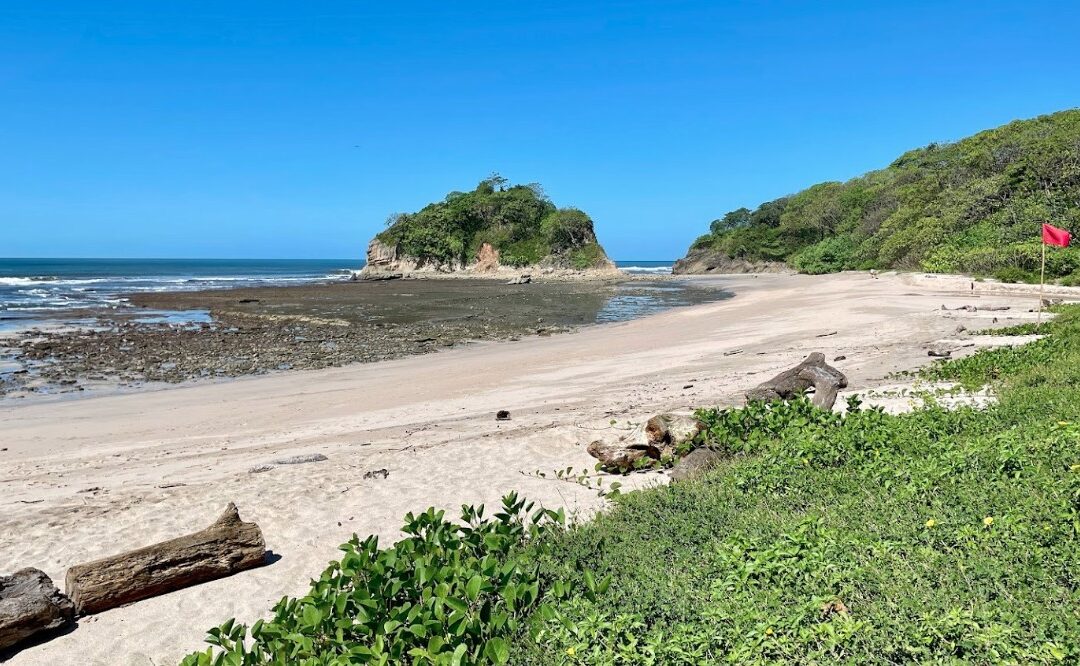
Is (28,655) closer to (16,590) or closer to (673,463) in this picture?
(16,590)

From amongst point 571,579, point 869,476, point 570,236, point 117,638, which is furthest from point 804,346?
point 570,236

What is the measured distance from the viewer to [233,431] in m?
10.6

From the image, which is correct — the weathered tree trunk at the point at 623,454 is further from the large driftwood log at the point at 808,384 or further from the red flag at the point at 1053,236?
the red flag at the point at 1053,236

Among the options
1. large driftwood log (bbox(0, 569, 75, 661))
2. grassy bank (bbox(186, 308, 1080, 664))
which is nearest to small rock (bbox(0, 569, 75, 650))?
large driftwood log (bbox(0, 569, 75, 661))

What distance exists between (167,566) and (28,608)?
0.86 meters

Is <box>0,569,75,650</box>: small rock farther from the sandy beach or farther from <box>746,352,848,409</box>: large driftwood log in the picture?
<box>746,352,848,409</box>: large driftwood log

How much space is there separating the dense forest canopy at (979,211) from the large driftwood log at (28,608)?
32.3 metres

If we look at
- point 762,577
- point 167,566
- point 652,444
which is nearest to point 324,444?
point 167,566

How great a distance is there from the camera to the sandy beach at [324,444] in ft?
17.7

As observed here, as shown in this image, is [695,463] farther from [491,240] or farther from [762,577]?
[491,240]

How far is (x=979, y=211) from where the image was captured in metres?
37.0

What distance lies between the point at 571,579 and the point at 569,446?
4309mm

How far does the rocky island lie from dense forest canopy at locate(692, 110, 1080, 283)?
25.6 m

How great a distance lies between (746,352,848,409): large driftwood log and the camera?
8953 mm
